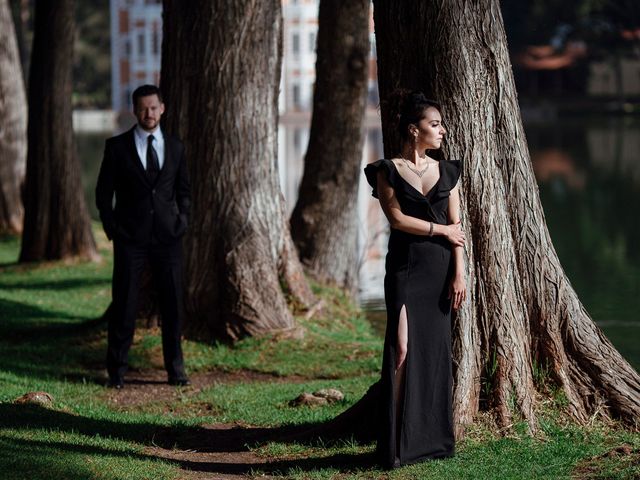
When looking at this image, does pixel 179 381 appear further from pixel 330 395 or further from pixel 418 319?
pixel 418 319

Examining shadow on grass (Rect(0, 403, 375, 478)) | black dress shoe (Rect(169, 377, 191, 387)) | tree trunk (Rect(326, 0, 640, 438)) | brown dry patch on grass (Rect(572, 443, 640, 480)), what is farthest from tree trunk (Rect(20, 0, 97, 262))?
brown dry patch on grass (Rect(572, 443, 640, 480))

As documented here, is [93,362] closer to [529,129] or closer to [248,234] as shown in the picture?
[248,234]

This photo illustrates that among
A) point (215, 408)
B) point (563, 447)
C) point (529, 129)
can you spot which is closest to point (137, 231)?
point (215, 408)

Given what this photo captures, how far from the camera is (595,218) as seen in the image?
2403 cm

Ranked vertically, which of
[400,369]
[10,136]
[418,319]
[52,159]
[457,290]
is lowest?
[400,369]

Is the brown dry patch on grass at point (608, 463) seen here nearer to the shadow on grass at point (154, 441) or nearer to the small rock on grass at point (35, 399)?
the shadow on grass at point (154, 441)

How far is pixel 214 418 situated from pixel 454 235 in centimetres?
236

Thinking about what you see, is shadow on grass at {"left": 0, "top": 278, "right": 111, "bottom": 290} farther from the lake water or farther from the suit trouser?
the suit trouser

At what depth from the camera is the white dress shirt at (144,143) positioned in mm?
7973

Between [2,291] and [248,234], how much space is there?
3.95m

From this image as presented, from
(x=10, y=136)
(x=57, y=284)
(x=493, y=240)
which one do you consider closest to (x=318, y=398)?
(x=493, y=240)

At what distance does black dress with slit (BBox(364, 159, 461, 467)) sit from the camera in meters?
5.75

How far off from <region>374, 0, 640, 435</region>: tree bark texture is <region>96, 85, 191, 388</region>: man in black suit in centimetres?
198

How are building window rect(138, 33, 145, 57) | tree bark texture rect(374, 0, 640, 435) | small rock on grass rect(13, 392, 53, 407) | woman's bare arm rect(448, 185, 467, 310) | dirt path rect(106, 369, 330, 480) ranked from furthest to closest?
building window rect(138, 33, 145, 57)
small rock on grass rect(13, 392, 53, 407)
tree bark texture rect(374, 0, 640, 435)
dirt path rect(106, 369, 330, 480)
woman's bare arm rect(448, 185, 467, 310)
